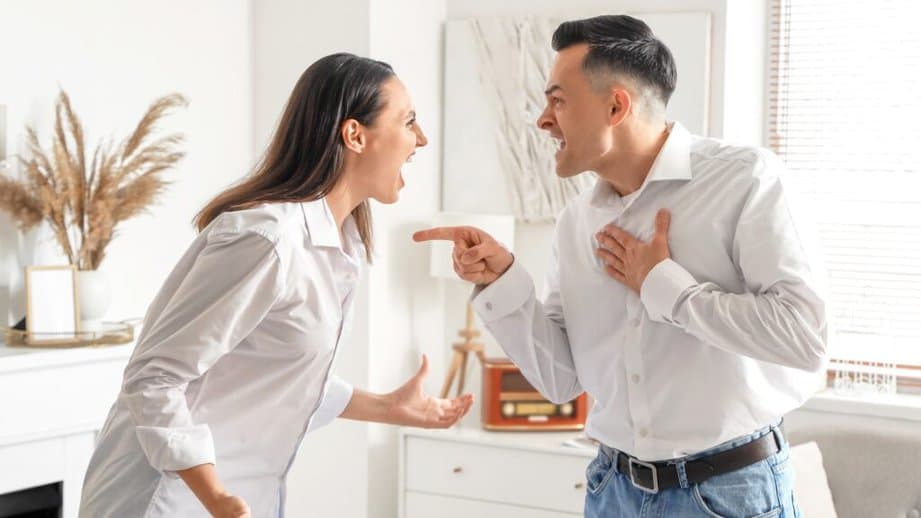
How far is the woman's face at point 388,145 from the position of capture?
213cm

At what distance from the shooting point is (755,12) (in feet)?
13.8

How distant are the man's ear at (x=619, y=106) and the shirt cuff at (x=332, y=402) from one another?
2.38 ft

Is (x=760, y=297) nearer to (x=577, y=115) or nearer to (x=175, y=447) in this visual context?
(x=577, y=115)

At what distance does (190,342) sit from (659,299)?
0.77 metres

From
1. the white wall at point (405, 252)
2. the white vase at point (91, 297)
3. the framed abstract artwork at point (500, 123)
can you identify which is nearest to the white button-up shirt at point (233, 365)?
the white vase at point (91, 297)

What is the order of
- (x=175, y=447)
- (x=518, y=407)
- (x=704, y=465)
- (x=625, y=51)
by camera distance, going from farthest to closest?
(x=518, y=407) < (x=625, y=51) < (x=704, y=465) < (x=175, y=447)

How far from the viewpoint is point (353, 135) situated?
82.5 inches

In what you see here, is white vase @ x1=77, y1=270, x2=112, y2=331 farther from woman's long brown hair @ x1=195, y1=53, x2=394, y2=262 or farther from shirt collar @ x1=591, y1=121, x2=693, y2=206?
shirt collar @ x1=591, y1=121, x2=693, y2=206

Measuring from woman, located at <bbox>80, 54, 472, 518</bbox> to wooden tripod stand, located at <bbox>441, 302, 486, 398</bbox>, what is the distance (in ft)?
6.92

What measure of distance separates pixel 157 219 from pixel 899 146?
255 centimetres

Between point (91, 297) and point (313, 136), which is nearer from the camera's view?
point (313, 136)

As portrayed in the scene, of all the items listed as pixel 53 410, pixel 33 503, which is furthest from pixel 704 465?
pixel 33 503

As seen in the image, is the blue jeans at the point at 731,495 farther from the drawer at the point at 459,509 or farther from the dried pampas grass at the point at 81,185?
the dried pampas grass at the point at 81,185

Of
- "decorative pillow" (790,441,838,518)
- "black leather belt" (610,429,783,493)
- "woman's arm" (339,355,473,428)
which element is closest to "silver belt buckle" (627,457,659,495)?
"black leather belt" (610,429,783,493)
